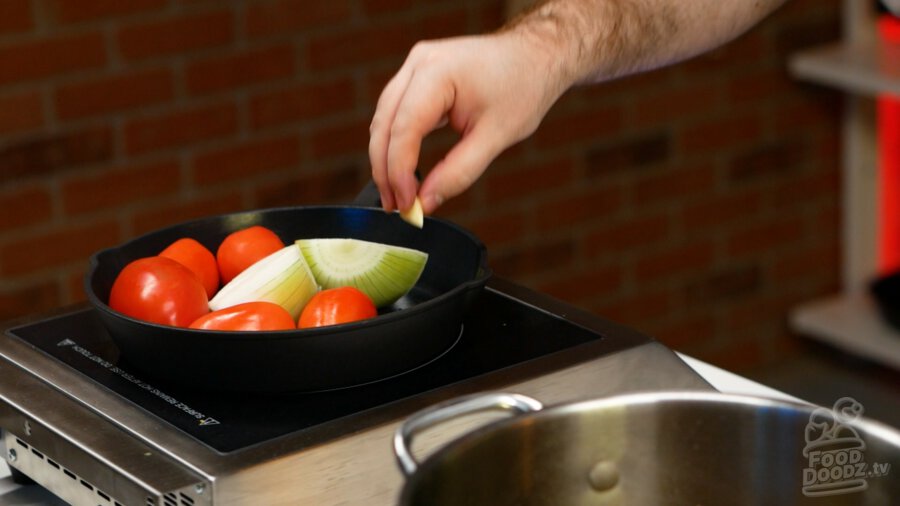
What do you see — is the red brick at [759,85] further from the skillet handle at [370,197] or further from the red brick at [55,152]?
the skillet handle at [370,197]

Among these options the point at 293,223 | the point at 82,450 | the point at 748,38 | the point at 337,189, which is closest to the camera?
the point at 82,450

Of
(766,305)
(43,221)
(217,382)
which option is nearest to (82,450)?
(217,382)

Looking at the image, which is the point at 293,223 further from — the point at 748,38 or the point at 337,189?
the point at 748,38

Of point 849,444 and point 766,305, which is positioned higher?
point 849,444

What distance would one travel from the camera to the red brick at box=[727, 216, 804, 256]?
2805 millimetres

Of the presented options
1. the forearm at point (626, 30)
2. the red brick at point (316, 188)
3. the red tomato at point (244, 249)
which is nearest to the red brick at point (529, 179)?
the red brick at point (316, 188)

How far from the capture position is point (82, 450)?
91 cm

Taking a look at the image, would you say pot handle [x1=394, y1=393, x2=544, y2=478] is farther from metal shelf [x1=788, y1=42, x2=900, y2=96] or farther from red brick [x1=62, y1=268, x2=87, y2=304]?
metal shelf [x1=788, y1=42, x2=900, y2=96]

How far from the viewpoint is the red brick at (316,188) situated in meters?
2.25

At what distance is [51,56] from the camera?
6.51ft

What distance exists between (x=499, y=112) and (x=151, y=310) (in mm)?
322

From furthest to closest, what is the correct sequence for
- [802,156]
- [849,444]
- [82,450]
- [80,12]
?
[802,156] < [80,12] < [82,450] < [849,444]

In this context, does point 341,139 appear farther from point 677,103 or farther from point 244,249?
point 244,249

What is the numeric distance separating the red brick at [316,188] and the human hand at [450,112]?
1.14 m
